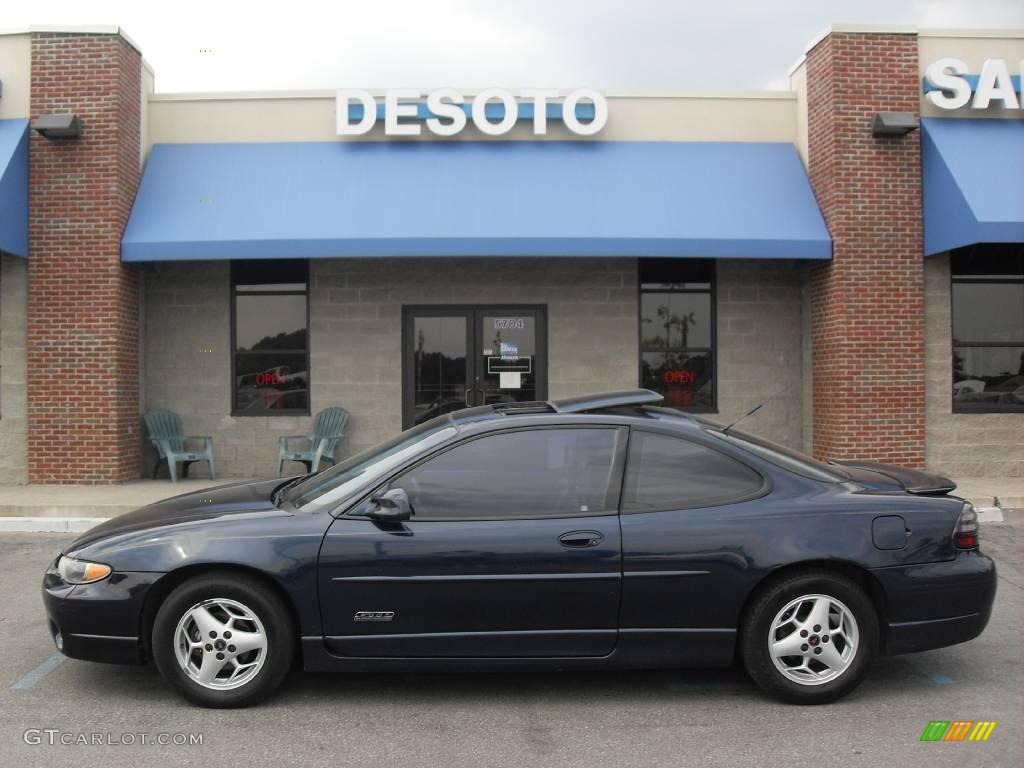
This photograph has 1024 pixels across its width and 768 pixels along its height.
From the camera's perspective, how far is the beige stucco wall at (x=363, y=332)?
40.1 feet

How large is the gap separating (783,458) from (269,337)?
9.04 metres

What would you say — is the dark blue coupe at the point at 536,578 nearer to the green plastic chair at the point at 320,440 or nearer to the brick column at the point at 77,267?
the green plastic chair at the point at 320,440

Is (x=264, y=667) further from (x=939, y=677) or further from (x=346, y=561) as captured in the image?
(x=939, y=677)

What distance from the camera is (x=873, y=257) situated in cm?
1130

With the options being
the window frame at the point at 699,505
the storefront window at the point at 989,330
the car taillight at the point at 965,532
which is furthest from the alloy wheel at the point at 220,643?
the storefront window at the point at 989,330

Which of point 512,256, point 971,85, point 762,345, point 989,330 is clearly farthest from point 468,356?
point 971,85

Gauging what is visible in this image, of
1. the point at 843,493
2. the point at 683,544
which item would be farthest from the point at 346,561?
the point at 843,493

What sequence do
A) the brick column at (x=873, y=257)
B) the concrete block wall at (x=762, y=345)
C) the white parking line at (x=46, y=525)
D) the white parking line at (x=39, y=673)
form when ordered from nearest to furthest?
the white parking line at (x=39, y=673) → the white parking line at (x=46, y=525) → the brick column at (x=873, y=257) → the concrete block wall at (x=762, y=345)

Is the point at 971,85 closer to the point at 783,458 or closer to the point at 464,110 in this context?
the point at 464,110

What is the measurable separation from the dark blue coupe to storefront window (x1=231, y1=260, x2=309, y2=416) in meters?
7.83

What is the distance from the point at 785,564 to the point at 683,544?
0.50 m

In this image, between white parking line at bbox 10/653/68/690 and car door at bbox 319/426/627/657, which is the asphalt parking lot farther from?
car door at bbox 319/426/627/657

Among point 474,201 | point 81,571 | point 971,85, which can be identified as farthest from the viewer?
point 971,85

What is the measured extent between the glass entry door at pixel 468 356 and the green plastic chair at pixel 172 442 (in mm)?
2729
